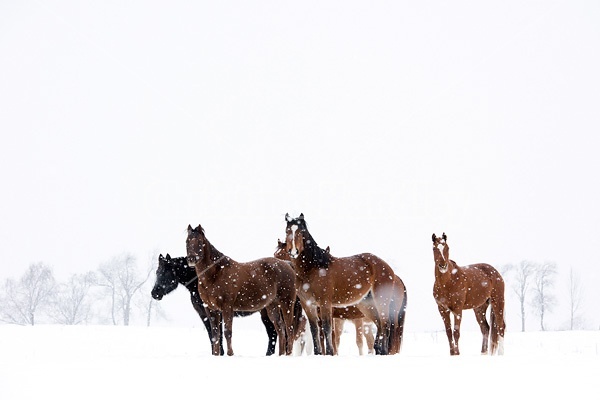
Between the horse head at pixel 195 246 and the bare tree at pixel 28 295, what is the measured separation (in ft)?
140

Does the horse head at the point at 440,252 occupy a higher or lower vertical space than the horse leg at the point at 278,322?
higher

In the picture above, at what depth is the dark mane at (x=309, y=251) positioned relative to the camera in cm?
1254

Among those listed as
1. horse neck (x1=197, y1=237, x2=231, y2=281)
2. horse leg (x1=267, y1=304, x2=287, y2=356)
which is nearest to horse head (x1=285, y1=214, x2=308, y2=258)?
horse neck (x1=197, y1=237, x2=231, y2=281)

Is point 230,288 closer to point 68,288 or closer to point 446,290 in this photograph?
point 446,290

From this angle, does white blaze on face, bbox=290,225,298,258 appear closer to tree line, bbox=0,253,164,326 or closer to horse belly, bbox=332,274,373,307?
horse belly, bbox=332,274,373,307

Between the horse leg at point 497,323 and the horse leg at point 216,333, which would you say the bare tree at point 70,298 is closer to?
the horse leg at point 216,333

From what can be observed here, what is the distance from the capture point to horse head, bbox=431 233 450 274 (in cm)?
1251

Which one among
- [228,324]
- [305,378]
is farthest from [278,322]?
[305,378]

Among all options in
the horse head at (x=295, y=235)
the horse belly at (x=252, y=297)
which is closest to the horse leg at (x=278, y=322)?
the horse belly at (x=252, y=297)

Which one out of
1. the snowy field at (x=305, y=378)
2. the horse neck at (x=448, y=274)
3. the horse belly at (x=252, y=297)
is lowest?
the snowy field at (x=305, y=378)

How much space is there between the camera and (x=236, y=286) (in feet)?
43.3

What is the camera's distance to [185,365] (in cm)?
923

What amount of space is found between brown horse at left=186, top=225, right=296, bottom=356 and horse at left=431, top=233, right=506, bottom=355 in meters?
3.30

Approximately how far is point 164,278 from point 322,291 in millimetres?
5909
